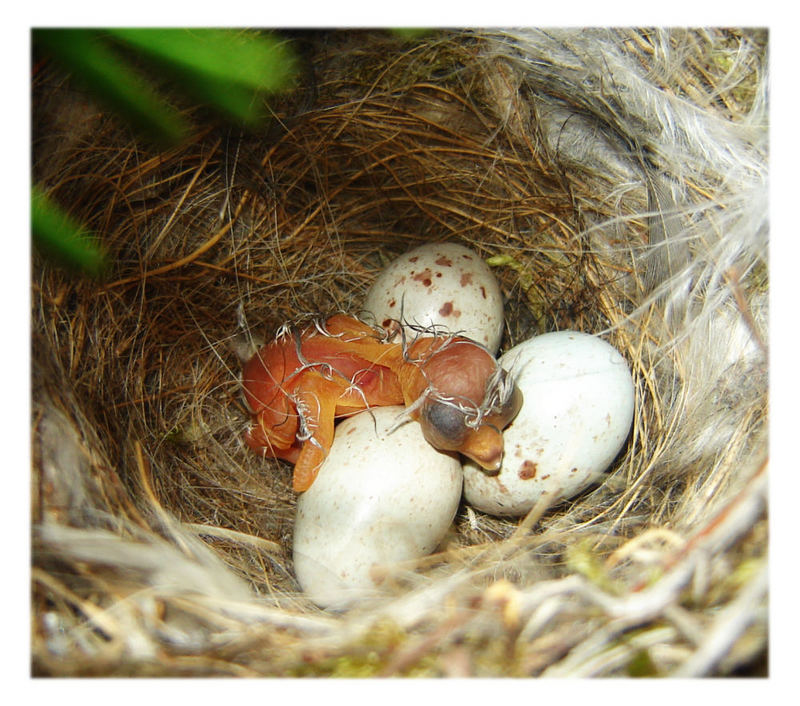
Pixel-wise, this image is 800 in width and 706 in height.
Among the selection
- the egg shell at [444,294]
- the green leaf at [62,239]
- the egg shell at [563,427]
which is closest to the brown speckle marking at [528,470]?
the egg shell at [563,427]

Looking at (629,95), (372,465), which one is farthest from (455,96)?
(372,465)

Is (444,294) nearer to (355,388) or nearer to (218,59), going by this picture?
(355,388)

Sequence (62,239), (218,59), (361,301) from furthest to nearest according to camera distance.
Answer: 1. (361,301)
2. (62,239)
3. (218,59)

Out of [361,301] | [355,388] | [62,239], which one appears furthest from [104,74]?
[361,301]

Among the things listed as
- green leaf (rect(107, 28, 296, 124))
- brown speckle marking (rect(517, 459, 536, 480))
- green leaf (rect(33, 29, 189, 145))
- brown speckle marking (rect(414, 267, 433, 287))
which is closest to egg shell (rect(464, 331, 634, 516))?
brown speckle marking (rect(517, 459, 536, 480))

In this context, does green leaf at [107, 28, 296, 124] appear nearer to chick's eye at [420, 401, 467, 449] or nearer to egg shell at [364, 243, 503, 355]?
egg shell at [364, 243, 503, 355]

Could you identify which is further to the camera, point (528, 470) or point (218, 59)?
point (528, 470)
